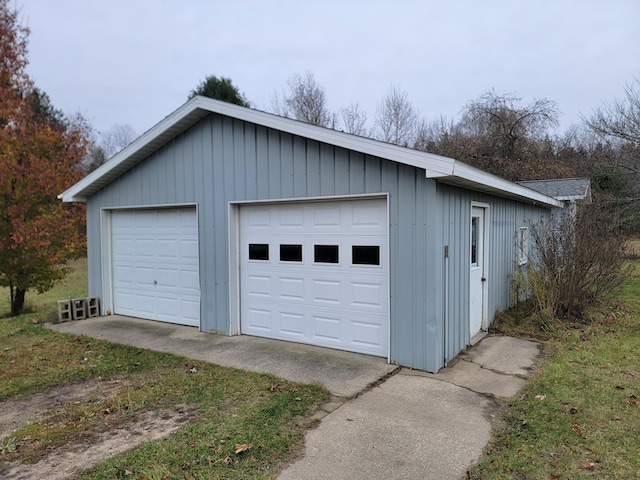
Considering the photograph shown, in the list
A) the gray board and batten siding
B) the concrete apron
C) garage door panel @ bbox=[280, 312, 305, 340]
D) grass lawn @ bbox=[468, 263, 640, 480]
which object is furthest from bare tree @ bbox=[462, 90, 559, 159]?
the concrete apron

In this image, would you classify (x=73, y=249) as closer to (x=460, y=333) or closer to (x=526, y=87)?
(x=460, y=333)

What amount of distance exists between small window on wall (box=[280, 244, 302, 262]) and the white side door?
262 cm

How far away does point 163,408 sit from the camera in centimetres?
422

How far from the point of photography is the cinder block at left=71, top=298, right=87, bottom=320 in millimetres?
8461

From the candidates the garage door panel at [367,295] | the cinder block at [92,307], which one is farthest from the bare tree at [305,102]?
the garage door panel at [367,295]

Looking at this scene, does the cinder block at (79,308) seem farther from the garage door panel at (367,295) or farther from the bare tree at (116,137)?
the bare tree at (116,137)

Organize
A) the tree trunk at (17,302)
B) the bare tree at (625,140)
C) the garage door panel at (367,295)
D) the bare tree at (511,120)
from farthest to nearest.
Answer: the bare tree at (511,120) < the bare tree at (625,140) < the tree trunk at (17,302) < the garage door panel at (367,295)

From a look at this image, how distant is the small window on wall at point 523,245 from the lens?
9.04 metres

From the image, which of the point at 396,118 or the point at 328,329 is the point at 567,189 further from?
the point at 396,118

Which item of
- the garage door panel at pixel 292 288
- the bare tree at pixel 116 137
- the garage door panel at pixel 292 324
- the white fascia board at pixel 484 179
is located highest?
the bare tree at pixel 116 137

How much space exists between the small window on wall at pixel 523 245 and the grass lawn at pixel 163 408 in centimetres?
632

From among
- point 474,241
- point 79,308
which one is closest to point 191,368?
Answer: point 79,308

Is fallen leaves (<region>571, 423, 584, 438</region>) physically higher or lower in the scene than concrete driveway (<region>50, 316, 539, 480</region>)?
higher

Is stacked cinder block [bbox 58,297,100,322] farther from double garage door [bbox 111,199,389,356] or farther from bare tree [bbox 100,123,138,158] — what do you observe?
bare tree [bbox 100,123,138,158]
